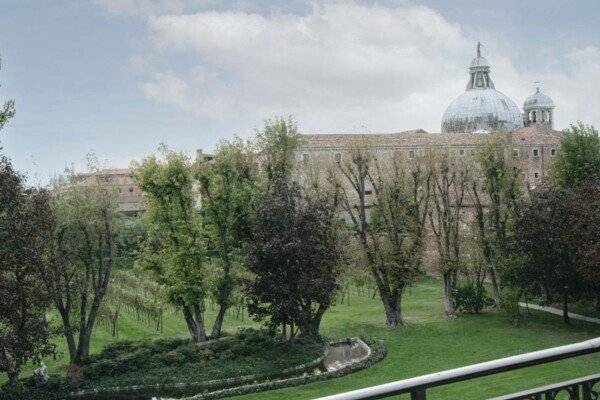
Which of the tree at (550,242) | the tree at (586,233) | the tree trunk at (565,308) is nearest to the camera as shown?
the tree at (586,233)

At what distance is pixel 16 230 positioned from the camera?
20875 mm

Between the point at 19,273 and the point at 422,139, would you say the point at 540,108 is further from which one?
the point at 19,273

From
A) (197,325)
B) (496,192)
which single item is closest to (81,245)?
(197,325)

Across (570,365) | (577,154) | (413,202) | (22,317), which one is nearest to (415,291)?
(413,202)

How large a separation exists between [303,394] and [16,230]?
388 inches

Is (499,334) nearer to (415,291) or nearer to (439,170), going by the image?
(439,170)

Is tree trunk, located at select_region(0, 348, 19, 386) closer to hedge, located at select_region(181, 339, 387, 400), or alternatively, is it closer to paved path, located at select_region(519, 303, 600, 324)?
hedge, located at select_region(181, 339, 387, 400)

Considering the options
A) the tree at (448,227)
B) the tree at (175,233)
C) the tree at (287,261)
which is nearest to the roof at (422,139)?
the tree at (448,227)

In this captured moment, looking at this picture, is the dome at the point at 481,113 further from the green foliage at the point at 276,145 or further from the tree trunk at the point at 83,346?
the tree trunk at the point at 83,346

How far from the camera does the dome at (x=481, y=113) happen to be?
3142 inches

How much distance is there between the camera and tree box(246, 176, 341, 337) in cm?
2486

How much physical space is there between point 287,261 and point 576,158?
64.4 feet

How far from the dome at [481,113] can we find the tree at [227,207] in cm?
5457

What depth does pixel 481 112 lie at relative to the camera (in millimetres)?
80312
